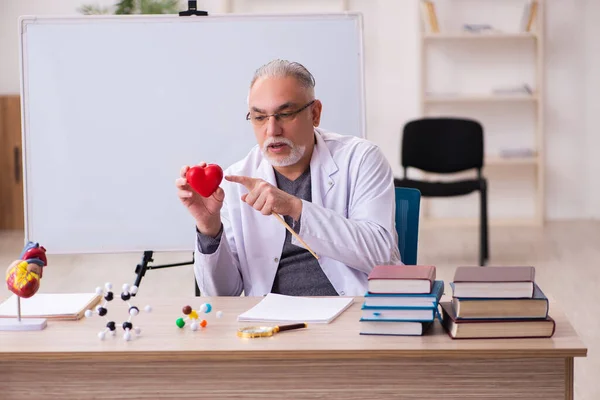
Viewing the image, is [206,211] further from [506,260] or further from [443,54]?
[443,54]

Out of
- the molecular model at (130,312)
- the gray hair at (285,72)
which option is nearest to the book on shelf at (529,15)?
the gray hair at (285,72)

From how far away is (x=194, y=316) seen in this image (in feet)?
6.52

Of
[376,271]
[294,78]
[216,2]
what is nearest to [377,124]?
[216,2]

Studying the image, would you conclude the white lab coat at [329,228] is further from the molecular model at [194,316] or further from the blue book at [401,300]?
the blue book at [401,300]

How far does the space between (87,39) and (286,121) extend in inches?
49.9

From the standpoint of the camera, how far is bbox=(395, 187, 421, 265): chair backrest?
2.71 metres

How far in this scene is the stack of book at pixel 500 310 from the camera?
1834 millimetres

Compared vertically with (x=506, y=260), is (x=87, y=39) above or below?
above

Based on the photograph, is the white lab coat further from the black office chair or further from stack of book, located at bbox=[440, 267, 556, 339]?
the black office chair

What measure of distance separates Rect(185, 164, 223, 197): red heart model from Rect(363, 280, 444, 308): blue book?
499mm

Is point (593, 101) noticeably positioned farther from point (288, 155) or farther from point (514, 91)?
point (288, 155)

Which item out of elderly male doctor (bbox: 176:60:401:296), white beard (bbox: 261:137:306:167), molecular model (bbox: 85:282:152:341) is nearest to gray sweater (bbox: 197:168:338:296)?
elderly male doctor (bbox: 176:60:401:296)

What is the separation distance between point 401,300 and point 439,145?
4344 mm

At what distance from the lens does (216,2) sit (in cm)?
694
